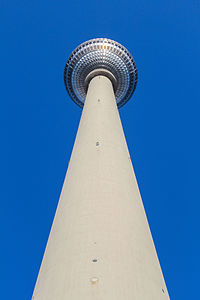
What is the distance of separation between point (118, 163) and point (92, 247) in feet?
14.5

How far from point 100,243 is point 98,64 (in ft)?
72.6

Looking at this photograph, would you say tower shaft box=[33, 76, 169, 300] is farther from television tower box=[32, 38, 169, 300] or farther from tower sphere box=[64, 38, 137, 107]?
tower sphere box=[64, 38, 137, 107]

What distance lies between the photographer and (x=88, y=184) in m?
8.93

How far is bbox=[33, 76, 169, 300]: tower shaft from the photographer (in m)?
5.79

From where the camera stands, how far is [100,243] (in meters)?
6.66

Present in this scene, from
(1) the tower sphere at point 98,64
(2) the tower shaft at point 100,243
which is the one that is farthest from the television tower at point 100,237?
(1) the tower sphere at point 98,64

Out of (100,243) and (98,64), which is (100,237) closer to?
(100,243)

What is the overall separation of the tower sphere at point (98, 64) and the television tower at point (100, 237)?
49.4ft

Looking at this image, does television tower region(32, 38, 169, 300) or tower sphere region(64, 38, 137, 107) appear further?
tower sphere region(64, 38, 137, 107)

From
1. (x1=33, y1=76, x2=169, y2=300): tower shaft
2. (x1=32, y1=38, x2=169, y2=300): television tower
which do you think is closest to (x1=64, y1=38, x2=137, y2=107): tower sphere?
(x1=32, y1=38, x2=169, y2=300): television tower

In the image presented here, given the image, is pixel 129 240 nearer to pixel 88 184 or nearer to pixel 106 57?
pixel 88 184

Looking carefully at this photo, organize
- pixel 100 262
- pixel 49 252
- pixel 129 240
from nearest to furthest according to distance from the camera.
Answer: pixel 100 262
pixel 129 240
pixel 49 252

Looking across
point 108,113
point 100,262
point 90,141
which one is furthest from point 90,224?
point 108,113

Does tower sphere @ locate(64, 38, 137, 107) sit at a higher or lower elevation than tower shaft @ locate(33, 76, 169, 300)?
higher
